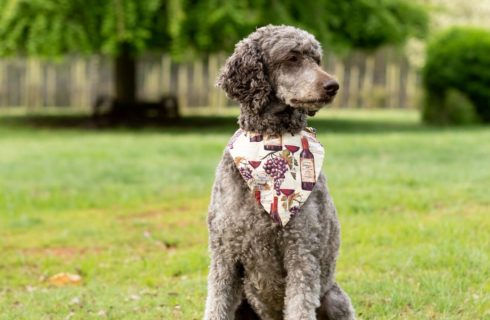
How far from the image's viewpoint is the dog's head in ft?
12.6

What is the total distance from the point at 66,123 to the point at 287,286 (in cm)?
1610

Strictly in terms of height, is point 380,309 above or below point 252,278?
below

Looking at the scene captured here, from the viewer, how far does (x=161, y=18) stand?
16.6m

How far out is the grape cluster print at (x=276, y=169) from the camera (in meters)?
3.92

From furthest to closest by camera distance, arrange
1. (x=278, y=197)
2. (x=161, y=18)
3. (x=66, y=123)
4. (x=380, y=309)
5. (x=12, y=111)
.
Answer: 1. (x=12, y=111)
2. (x=66, y=123)
3. (x=161, y=18)
4. (x=380, y=309)
5. (x=278, y=197)

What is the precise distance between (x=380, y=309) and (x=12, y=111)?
70.6 ft

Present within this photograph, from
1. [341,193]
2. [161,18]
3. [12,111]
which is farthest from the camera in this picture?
[12,111]

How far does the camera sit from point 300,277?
3.80 metres

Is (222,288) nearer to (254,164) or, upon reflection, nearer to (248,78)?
(254,164)

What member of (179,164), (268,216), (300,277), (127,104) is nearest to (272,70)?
(268,216)

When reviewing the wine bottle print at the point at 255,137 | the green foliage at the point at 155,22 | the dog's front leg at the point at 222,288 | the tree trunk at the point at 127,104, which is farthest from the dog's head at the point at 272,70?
the tree trunk at the point at 127,104

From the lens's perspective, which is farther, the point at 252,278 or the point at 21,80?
the point at 21,80

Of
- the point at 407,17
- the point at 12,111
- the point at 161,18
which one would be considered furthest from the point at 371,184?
the point at 12,111

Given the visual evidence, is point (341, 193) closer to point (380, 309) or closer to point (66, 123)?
point (380, 309)
